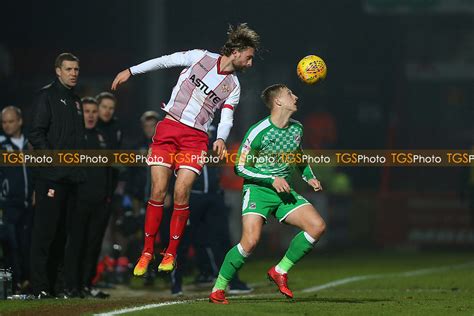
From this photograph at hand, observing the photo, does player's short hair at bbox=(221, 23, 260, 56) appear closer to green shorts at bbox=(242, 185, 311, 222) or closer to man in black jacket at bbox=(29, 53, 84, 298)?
green shorts at bbox=(242, 185, 311, 222)

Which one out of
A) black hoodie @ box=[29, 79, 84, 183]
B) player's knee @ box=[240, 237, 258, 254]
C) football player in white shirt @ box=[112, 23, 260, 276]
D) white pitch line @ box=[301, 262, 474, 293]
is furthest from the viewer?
white pitch line @ box=[301, 262, 474, 293]

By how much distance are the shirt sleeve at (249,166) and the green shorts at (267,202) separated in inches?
4.4

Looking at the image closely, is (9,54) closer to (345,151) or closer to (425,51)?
(345,151)

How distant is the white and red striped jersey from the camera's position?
506 inches

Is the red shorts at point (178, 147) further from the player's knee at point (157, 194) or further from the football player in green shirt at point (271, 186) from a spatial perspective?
the football player in green shirt at point (271, 186)

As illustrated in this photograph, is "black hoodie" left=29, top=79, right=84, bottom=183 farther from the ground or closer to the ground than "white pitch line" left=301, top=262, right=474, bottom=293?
farther from the ground

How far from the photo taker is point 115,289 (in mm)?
18000

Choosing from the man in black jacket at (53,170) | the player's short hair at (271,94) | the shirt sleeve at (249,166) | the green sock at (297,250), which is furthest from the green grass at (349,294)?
the player's short hair at (271,94)

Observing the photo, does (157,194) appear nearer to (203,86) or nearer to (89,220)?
(203,86)

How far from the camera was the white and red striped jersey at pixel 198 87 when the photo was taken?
12.9 m

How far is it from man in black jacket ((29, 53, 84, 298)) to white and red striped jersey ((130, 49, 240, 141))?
1.49 m

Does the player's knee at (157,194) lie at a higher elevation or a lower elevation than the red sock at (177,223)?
higher

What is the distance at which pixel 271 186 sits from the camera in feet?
41.7

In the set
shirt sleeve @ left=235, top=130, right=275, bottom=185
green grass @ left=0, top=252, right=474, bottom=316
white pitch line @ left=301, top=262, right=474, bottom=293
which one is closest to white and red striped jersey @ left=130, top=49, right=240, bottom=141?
shirt sleeve @ left=235, top=130, right=275, bottom=185
